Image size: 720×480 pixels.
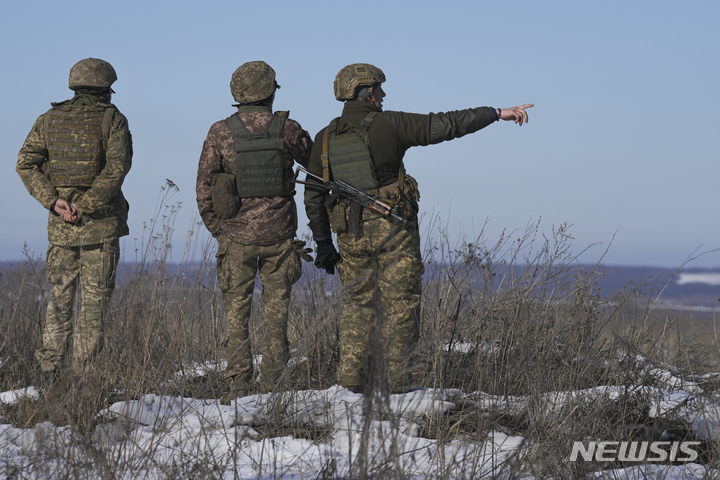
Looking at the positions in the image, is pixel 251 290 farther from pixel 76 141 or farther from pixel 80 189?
pixel 76 141

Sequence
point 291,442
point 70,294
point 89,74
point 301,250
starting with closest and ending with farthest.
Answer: point 291,442 → point 301,250 → point 89,74 → point 70,294

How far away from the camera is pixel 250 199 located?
488 cm

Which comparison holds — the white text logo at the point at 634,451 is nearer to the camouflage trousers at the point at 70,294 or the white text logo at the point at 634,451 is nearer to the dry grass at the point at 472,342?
the dry grass at the point at 472,342

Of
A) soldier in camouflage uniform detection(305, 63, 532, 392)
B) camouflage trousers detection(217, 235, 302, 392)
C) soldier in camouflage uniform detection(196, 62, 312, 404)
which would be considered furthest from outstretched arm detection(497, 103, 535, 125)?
camouflage trousers detection(217, 235, 302, 392)

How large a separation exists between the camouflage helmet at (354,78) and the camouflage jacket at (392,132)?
78 millimetres

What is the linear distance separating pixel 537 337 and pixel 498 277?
0.76m

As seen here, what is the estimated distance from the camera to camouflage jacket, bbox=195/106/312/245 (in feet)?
16.0

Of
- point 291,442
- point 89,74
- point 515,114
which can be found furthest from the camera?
point 89,74

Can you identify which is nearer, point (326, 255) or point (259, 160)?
point (259, 160)

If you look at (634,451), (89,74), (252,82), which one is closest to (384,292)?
(252,82)

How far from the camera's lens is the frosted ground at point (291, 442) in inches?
112

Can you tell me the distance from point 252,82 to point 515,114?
5.61 feet

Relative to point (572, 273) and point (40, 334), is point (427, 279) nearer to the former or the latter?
point (572, 273)

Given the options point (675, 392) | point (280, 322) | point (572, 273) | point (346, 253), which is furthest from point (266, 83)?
point (675, 392)
